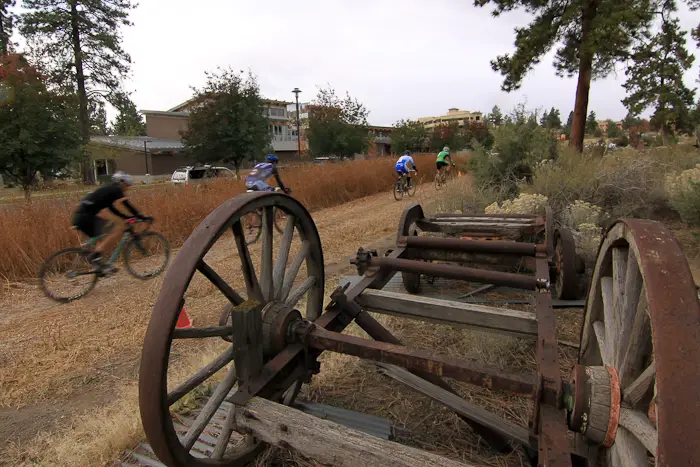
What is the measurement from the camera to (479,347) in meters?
3.50

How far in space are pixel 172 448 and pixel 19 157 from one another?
19427 mm

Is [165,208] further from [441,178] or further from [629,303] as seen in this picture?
[441,178]

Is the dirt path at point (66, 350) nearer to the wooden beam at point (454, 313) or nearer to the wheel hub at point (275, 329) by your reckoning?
the wheel hub at point (275, 329)

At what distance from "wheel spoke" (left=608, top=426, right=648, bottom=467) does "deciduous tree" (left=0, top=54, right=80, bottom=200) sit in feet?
60.6

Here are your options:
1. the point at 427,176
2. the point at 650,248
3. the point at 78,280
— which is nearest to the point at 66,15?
the point at 427,176

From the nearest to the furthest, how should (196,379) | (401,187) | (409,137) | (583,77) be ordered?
(196,379), (583,77), (401,187), (409,137)

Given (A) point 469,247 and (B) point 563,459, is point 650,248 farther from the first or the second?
(A) point 469,247

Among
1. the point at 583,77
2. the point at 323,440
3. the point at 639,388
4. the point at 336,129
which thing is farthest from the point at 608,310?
the point at 336,129

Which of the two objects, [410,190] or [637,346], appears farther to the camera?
[410,190]

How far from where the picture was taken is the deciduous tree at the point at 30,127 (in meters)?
15.8

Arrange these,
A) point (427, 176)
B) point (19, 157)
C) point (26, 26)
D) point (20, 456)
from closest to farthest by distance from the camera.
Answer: point (20, 456)
point (19, 157)
point (427, 176)
point (26, 26)

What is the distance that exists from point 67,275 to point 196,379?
191 inches

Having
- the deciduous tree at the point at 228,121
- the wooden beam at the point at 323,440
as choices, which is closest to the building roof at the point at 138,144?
the deciduous tree at the point at 228,121

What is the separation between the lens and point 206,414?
6.41 ft
